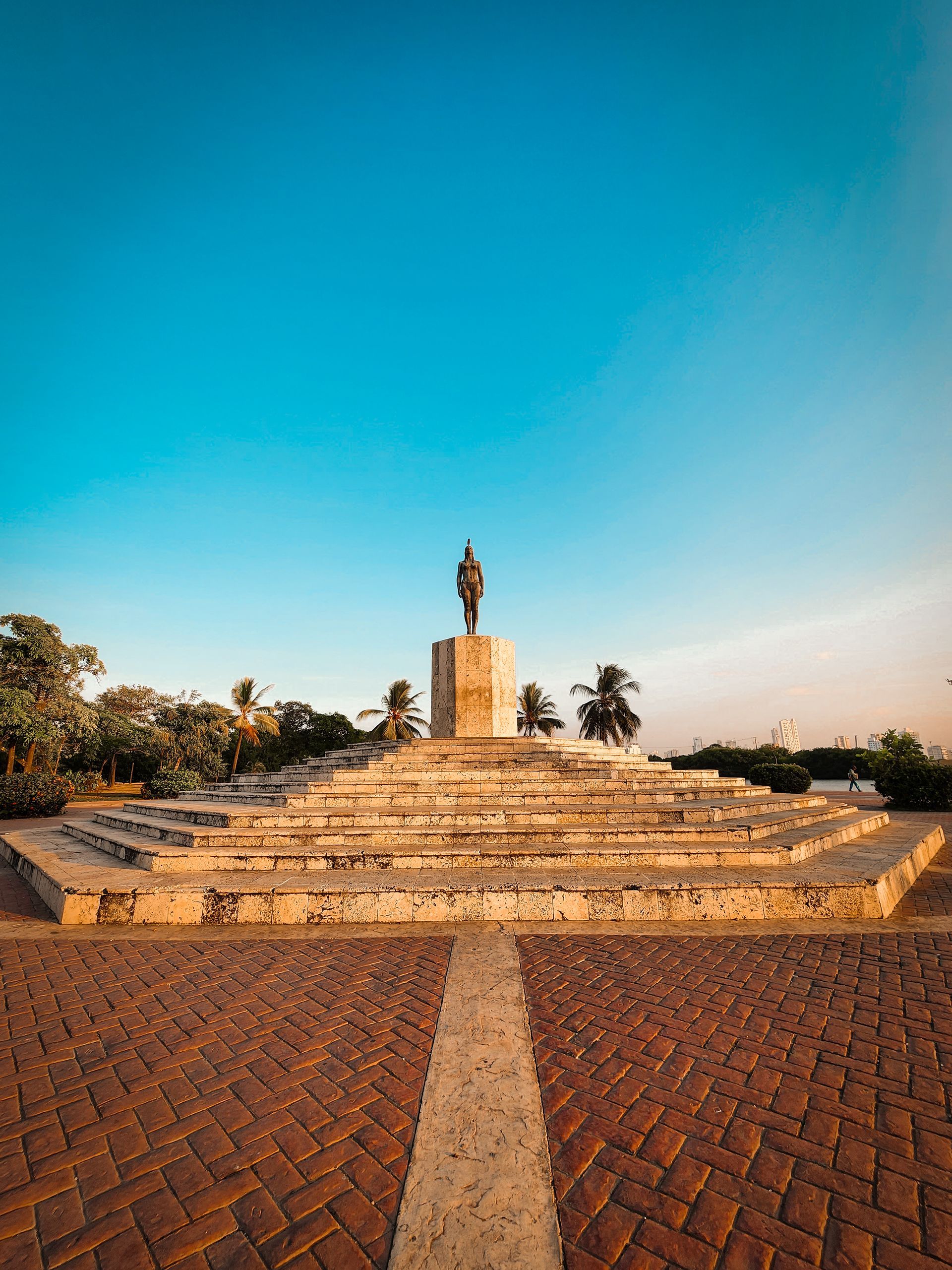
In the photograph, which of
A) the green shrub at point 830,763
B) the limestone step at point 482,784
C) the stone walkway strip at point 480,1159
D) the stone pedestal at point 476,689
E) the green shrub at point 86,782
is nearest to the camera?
the stone walkway strip at point 480,1159

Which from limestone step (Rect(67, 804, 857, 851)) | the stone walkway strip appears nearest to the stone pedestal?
limestone step (Rect(67, 804, 857, 851))

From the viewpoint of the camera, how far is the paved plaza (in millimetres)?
1849

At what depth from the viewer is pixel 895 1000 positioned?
11.8 ft

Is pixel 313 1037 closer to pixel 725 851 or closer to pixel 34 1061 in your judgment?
pixel 34 1061

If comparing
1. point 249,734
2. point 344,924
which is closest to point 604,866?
point 344,924

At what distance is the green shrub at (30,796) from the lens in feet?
49.6

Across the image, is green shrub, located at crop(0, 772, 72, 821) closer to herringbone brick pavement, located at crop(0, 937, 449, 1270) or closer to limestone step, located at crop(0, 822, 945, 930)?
limestone step, located at crop(0, 822, 945, 930)

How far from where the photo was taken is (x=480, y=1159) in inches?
86.1

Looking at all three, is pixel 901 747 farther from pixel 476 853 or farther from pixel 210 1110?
pixel 210 1110

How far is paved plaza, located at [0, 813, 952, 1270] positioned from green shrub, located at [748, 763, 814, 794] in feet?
62.7

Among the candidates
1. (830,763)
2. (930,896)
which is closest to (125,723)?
(930,896)

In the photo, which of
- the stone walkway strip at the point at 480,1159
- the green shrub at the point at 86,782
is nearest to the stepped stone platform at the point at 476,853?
the stone walkway strip at the point at 480,1159

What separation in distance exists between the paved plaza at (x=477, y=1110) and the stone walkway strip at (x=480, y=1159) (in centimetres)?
1

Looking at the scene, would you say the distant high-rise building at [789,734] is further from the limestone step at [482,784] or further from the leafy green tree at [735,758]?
the limestone step at [482,784]
